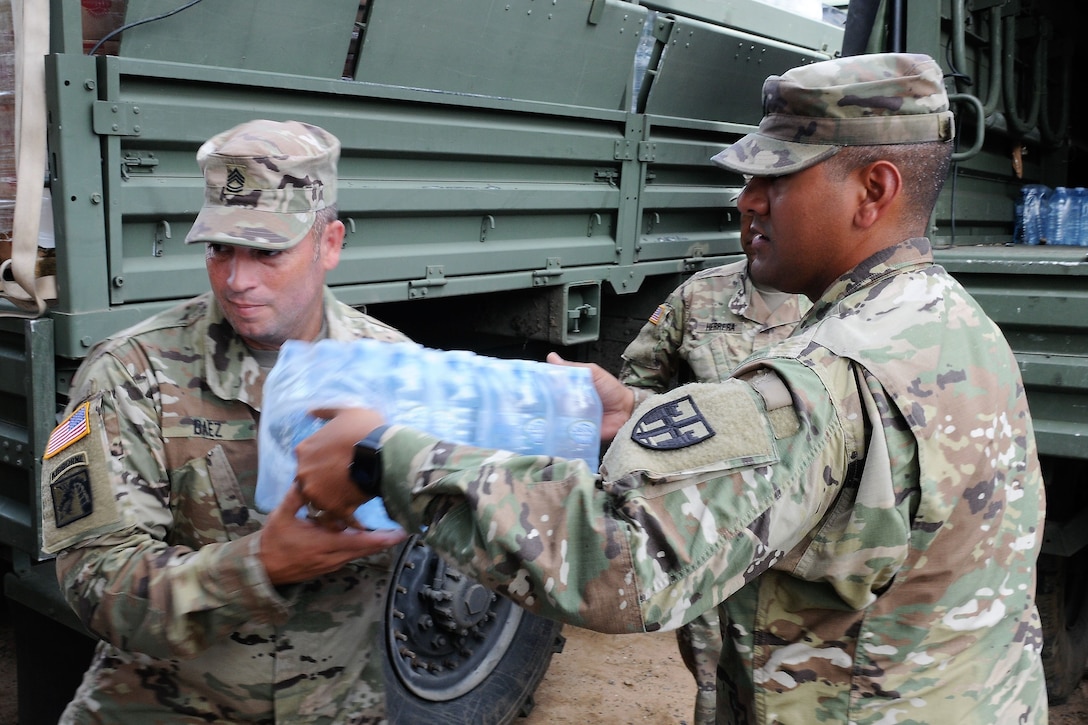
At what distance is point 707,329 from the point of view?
3.48m

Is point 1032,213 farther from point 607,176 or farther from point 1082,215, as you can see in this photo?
point 607,176

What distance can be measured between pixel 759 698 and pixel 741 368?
0.49 metres

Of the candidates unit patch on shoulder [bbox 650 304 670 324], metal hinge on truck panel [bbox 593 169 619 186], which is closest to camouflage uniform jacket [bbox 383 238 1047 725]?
unit patch on shoulder [bbox 650 304 670 324]

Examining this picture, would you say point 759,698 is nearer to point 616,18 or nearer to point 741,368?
point 741,368

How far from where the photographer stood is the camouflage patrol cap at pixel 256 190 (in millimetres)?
Result: 1754

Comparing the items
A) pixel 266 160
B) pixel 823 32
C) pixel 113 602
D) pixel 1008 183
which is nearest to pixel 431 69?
pixel 266 160

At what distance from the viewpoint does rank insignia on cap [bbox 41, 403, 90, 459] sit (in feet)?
5.40

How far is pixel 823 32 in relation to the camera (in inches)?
206

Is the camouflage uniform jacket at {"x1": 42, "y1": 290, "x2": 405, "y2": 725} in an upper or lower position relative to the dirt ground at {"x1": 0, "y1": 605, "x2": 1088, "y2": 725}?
upper

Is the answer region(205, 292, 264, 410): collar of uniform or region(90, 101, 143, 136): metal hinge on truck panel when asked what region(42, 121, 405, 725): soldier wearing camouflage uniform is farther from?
region(90, 101, 143, 136): metal hinge on truck panel

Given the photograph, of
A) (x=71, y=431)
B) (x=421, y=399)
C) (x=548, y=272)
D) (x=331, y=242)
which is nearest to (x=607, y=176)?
(x=548, y=272)

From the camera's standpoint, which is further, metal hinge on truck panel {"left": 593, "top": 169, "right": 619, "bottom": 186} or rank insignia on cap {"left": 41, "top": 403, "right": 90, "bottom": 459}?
metal hinge on truck panel {"left": 593, "top": 169, "right": 619, "bottom": 186}

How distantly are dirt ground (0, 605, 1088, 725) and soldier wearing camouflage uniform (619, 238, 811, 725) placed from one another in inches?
12.7

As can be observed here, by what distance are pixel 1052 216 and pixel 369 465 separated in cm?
457
